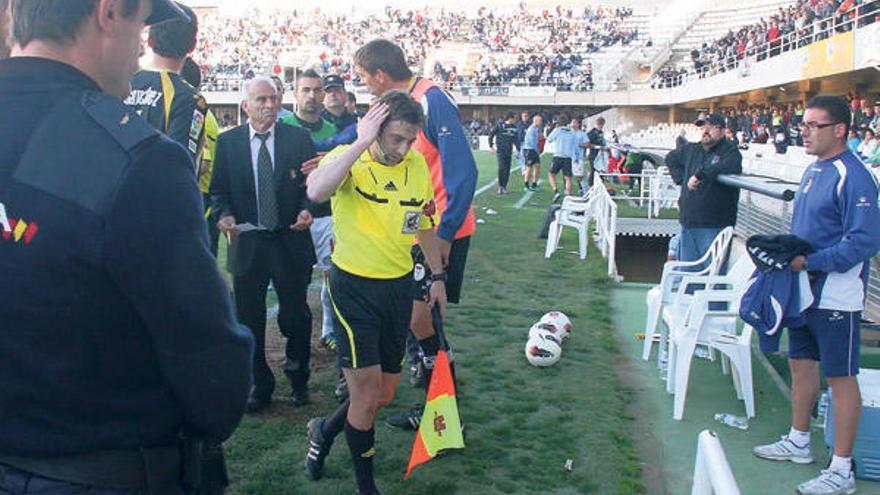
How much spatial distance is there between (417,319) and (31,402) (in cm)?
326

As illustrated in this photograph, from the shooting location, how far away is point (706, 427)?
526cm

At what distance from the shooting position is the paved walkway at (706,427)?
4.46m

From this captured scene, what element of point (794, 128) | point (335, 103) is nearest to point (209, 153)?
point (335, 103)

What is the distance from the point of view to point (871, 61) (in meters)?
19.6

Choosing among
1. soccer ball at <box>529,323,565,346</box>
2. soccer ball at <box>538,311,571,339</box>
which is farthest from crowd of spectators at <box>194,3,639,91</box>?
soccer ball at <box>529,323,565,346</box>

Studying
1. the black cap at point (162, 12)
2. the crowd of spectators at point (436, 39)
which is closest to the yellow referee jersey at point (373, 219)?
the black cap at point (162, 12)

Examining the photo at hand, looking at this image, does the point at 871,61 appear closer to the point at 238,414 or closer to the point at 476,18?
the point at 238,414

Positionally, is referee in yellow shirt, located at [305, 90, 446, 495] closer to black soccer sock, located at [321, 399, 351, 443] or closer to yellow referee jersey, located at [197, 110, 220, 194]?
black soccer sock, located at [321, 399, 351, 443]

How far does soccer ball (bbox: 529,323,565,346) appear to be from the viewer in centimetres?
670

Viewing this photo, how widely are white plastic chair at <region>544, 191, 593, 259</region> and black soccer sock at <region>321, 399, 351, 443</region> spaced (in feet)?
24.6

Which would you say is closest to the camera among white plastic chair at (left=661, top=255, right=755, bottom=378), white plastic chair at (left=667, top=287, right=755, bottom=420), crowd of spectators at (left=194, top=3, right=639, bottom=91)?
white plastic chair at (left=667, top=287, right=755, bottom=420)

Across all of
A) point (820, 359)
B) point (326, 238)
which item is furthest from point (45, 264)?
point (326, 238)

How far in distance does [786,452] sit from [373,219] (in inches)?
108

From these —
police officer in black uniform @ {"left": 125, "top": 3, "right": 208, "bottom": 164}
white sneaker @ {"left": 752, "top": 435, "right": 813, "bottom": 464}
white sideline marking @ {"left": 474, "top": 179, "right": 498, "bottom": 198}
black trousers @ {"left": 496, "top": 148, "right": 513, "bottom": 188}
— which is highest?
police officer in black uniform @ {"left": 125, "top": 3, "right": 208, "bottom": 164}
